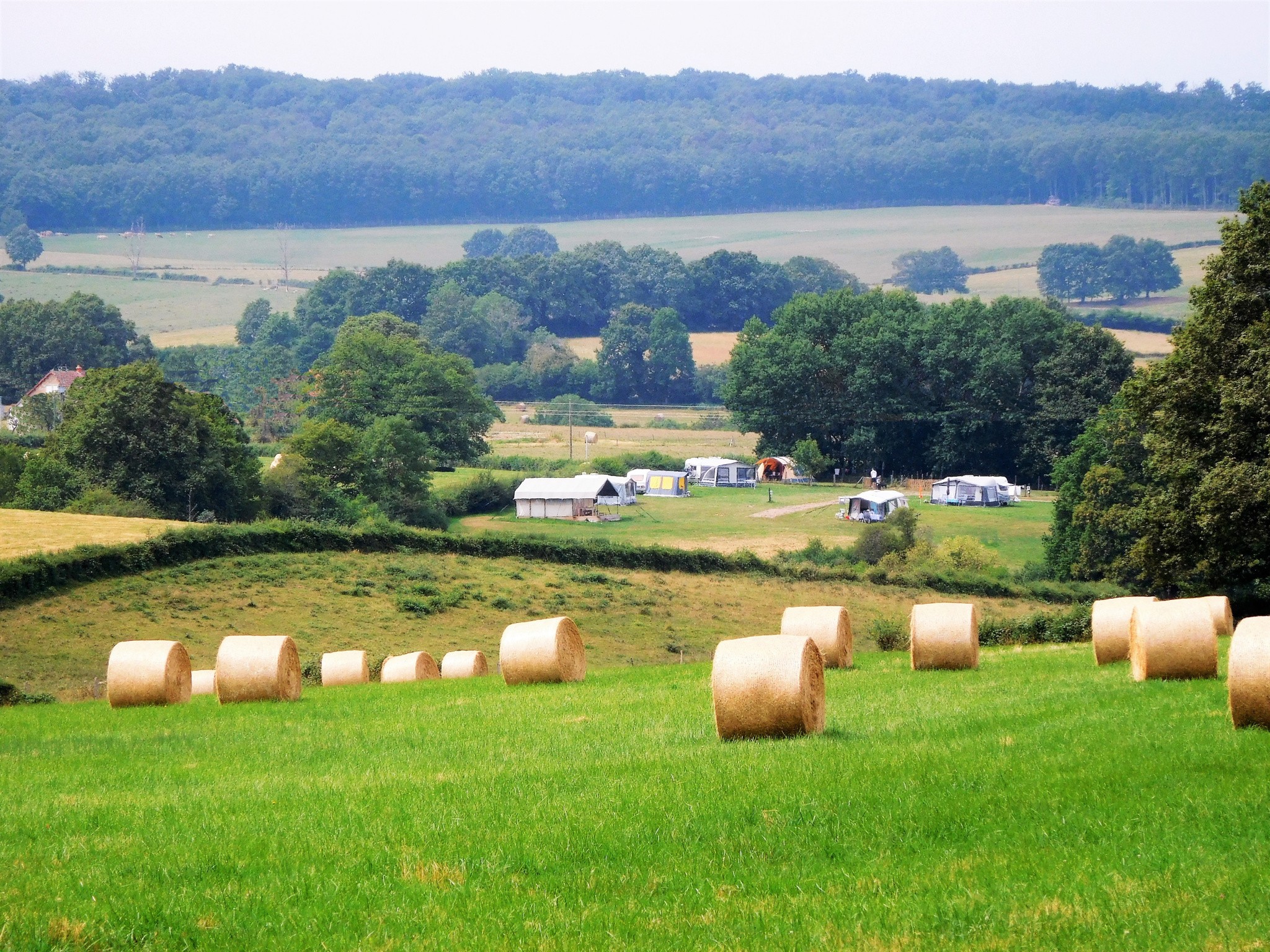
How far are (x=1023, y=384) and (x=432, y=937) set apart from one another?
11182 centimetres

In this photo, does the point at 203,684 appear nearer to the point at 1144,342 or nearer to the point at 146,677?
the point at 146,677

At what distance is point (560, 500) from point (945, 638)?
71934 mm

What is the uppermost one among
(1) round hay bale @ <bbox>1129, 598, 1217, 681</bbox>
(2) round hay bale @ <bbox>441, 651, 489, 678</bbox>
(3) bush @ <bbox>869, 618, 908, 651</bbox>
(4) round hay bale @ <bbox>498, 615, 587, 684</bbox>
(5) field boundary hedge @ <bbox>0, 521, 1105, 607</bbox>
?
(1) round hay bale @ <bbox>1129, 598, 1217, 681</bbox>

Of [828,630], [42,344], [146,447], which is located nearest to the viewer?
[828,630]

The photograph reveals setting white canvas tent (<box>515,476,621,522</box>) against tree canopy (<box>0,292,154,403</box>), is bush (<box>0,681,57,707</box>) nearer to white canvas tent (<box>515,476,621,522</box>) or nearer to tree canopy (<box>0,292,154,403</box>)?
white canvas tent (<box>515,476,621,522</box>)

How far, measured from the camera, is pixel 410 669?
3294 cm

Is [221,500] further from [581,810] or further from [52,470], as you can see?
[581,810]

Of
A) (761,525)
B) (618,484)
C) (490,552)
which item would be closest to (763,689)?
(490,552)

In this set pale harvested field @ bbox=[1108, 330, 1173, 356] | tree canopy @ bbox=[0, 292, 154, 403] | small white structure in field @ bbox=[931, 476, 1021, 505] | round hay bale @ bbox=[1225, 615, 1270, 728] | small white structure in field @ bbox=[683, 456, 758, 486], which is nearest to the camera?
round hay bale @ bbox=[1225, 615, 1270, 728]

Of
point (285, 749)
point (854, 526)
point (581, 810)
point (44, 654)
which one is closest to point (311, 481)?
point (854, 526)

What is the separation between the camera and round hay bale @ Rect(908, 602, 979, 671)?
24.8 m

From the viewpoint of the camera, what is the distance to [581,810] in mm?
11836

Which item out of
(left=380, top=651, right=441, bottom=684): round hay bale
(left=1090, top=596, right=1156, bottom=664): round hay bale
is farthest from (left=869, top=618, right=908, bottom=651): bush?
(left=1090, top=596, right=1156, bottom=664): round hay bale

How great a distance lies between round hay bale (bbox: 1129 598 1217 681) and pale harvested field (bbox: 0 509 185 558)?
42973mm
